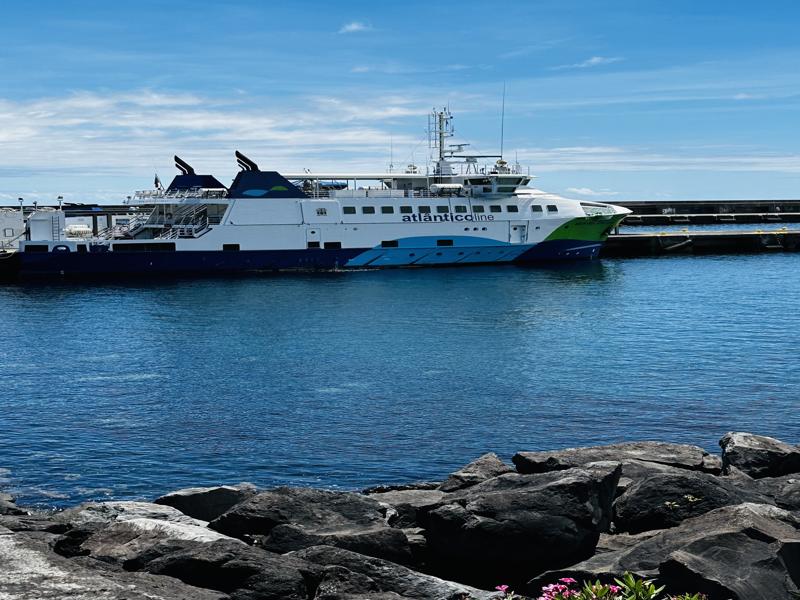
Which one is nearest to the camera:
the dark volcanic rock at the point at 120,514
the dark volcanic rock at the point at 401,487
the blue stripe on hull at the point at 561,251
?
the dark volcanic rock at the point at 120,514

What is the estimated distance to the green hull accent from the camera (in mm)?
59156

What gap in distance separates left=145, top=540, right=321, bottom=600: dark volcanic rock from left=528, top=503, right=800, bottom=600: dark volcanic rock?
7.94 ft

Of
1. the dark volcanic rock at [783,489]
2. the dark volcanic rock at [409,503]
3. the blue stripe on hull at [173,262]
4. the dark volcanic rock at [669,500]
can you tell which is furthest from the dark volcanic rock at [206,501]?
the blue stripe on hull at [173,262]

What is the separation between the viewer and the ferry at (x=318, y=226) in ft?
176

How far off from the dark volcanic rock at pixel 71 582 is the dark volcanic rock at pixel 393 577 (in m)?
1.27

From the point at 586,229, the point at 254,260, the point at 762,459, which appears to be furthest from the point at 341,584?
the point at 586,229

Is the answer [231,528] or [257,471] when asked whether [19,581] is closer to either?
[231,528]

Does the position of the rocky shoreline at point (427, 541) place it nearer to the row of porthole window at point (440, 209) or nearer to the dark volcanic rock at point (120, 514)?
the dark volcanic rock at point (120, 514)

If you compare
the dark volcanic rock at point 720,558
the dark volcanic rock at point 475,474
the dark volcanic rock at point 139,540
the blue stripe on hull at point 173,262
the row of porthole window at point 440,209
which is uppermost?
the row of porthole window at point 440,209

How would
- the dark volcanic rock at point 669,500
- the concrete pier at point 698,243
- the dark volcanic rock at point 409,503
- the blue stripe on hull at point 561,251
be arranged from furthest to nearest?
the concrete pier at point 698,243, the blue stripe on hull at point 561,251, the dark volcanic rock at point 409,503, the dark volcanic rock at point 669,500

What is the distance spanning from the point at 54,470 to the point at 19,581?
9.22 m

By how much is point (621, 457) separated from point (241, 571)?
6.83 metres

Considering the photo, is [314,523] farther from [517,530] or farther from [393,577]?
[517,530]

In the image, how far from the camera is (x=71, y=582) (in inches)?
319
